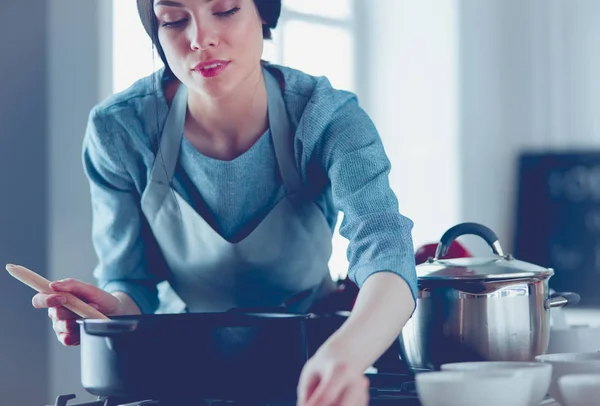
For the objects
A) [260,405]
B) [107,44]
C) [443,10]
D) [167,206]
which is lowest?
[260,405]

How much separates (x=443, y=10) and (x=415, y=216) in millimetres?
888

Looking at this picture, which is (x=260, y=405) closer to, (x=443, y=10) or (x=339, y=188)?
(x=339, y=188)

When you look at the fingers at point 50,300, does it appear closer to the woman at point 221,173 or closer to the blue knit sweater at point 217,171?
the woman at point 221,173

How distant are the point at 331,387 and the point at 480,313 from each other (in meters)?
0.38

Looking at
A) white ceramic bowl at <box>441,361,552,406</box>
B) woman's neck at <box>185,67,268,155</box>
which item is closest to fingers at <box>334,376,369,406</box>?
white ceramic bowl at <box>441,361,552,406</box>

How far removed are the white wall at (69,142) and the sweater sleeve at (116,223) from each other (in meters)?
0.57

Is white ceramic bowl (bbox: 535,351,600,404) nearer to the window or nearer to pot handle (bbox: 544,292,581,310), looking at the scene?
pot handle (bbox: 544,292,581,310)

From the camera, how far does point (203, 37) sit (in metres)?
1.20

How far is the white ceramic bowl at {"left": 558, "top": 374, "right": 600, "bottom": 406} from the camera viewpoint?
861mm

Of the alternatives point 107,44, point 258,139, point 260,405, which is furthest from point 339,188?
point 107,44

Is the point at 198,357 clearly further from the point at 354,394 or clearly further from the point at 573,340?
the point at 573,340

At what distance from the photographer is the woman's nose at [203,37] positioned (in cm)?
120

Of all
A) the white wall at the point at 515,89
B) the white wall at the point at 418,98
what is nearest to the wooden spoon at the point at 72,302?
the white wall at the point at 418,98

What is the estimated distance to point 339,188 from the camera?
3.82ft
